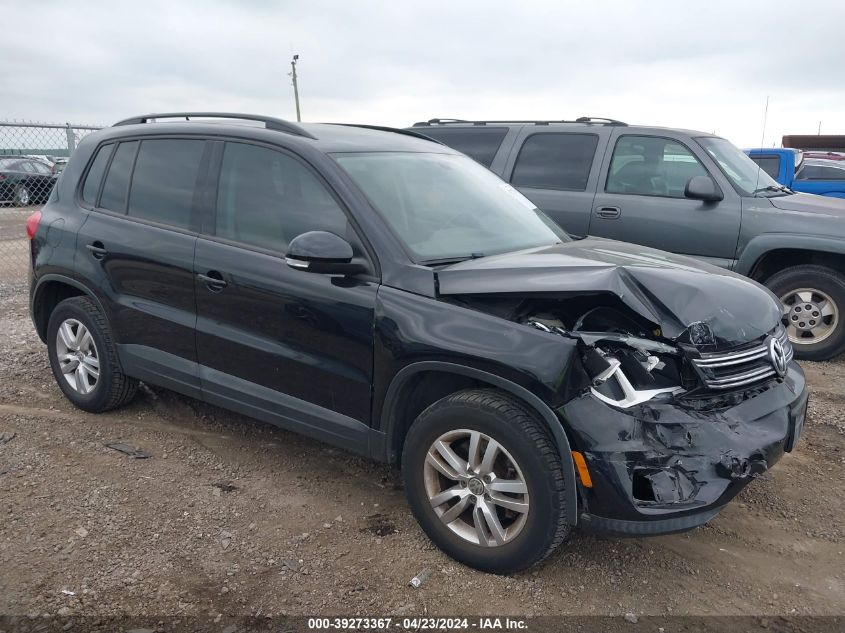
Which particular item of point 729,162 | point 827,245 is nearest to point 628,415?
point 827,245

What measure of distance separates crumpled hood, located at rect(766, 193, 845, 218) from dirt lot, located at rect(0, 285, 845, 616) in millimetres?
2367

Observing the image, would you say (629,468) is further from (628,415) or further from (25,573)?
(25,573)

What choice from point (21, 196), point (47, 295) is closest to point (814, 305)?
point (47, 295)

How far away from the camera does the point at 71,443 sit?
13.8 feet

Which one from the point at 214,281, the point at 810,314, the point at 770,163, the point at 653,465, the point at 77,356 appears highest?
the point at 770,163

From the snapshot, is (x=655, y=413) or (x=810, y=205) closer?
(x=655, y=413)

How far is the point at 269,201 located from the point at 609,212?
3.84 meters

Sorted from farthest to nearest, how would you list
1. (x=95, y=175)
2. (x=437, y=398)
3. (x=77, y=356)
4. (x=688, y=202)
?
(x=688, y=202) < (x=77, y=356) < (x=95, y=175) < (x=437, y=398)

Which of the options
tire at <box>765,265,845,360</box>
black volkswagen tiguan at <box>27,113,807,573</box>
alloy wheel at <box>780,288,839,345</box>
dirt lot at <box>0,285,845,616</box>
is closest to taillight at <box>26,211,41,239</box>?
black volkswagen tiguan at <box>27,113,807,573</box>

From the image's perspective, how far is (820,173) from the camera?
11891 mm

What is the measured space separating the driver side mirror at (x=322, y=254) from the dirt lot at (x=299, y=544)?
1.24 m

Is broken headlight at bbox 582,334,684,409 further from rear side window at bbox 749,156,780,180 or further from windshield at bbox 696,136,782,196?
rear side window at bbox 749,156,780,180

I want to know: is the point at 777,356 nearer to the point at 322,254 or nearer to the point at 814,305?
the point at 322,254

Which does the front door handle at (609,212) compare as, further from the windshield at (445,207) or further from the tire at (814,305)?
the windshield at (445,207)
